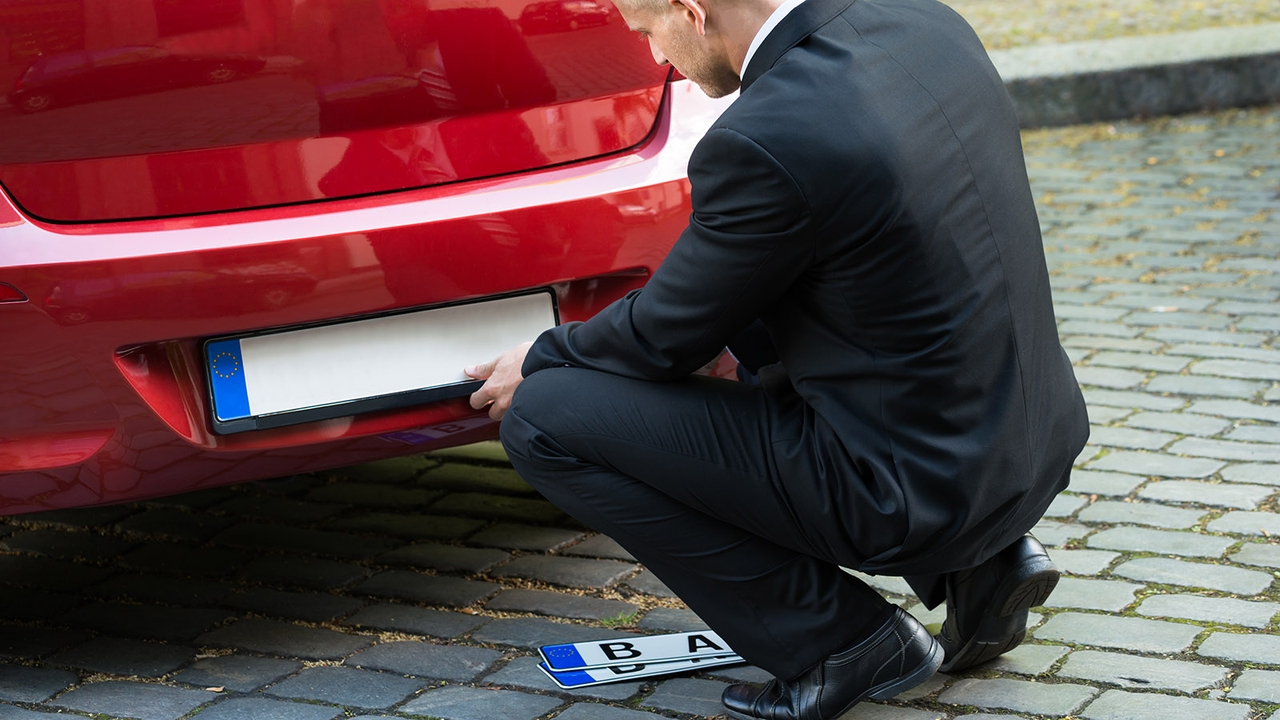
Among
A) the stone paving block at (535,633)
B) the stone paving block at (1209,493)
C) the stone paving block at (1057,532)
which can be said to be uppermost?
the stone paving block at (535,633)

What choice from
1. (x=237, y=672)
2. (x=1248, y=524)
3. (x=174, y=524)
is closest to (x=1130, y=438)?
(x=1248, y=524)

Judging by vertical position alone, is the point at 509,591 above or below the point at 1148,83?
above

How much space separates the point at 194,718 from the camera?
2.40m

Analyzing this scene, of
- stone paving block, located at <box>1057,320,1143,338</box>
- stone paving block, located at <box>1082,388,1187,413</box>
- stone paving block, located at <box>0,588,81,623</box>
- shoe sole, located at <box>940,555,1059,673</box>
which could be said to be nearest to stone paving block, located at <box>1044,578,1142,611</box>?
shoe sole, located at <box>940,555,1059,673</box>

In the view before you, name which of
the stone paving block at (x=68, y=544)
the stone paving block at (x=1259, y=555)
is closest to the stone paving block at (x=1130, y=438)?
the stone paving block at (x=1259, y=555)

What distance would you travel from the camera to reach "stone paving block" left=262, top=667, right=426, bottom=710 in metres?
A: 2.45

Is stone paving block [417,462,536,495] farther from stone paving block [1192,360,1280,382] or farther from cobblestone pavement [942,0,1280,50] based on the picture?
cobblestone pavement [942,0,1280,50]

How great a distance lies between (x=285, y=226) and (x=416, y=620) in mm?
838

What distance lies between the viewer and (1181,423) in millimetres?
3627

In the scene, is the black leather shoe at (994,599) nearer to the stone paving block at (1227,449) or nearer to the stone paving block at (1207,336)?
the stone paving block at (1227,449)

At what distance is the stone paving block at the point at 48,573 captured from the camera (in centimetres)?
303

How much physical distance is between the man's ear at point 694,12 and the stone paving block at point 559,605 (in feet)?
3.79

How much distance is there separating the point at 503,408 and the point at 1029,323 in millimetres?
871

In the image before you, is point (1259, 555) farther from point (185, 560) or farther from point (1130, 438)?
point (185, 560)
